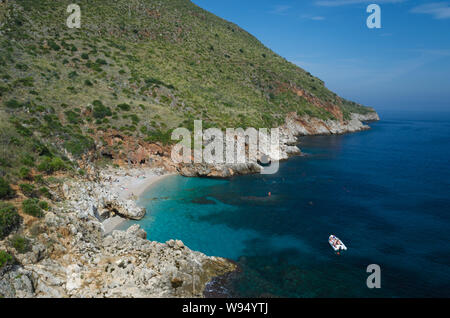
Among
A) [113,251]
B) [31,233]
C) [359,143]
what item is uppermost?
[359,143]

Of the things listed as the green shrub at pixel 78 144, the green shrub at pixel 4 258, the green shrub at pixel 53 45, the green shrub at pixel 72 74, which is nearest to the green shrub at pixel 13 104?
the green shrub at pixel 78 144

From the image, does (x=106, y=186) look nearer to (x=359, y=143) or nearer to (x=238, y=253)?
(x=238, y=253)

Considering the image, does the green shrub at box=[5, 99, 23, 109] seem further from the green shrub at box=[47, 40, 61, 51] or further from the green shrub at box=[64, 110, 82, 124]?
the green shrub at box=[47, 40, 61, 51]

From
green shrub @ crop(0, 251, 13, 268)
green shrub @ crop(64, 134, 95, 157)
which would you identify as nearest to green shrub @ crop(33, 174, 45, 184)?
green shrub @ crop(0, 251, 13, 268)

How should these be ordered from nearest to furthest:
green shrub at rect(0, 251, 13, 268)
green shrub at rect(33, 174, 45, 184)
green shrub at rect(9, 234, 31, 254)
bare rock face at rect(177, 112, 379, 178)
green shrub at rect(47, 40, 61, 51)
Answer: green shrub at rect(0, 251, 13, 268), green shrub at rect(9, 234, 31, 254), green shrub at rect(33, 174, 45, 184), bare rock face at rect(177, 112, 379, 178), green shrub at rect(47, 40, 61, 51)

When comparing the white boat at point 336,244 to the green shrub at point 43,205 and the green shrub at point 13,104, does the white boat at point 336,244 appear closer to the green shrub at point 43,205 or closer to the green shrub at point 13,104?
the green shrub at point 43,205

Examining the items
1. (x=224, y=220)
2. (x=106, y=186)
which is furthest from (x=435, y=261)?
(x=106, y=186)

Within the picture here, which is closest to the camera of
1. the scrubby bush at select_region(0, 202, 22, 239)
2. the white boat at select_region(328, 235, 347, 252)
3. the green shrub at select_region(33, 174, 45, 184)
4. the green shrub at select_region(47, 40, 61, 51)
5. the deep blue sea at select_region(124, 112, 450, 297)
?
the scrubby bush at select_region(0, 202, 22, 239)
